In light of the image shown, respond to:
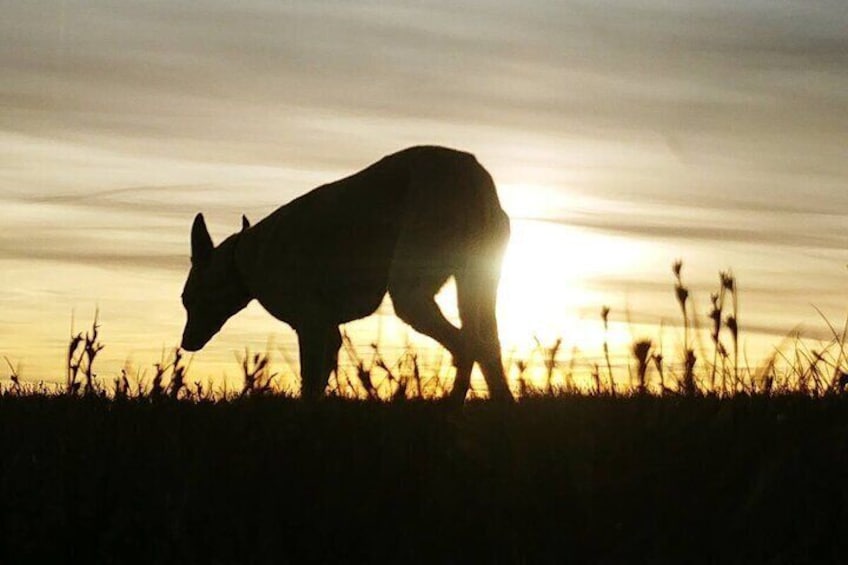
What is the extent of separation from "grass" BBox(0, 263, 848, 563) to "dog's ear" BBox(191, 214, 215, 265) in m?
5.56

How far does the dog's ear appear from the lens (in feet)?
44.1

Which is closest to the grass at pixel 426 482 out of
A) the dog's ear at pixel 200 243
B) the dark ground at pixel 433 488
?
the dark ground at pixel 433 488

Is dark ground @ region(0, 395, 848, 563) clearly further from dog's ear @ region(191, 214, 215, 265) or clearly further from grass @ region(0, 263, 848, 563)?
dog's ear @ region(191, 214, 215, 265)

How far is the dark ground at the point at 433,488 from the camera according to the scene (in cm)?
562

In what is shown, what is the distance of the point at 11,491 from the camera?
6.24 m

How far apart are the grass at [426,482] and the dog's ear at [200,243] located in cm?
556

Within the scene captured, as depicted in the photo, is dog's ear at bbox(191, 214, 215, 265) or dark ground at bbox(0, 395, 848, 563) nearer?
dark ground at bbox(0, 395, 848, 563)

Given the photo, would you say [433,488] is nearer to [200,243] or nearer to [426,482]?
[426,482]

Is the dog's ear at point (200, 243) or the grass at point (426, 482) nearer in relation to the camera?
the grass at point (426, 482)

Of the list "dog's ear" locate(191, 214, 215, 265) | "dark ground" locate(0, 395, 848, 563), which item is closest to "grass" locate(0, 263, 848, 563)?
"dark ground" locate(0, 395, 848, 563)

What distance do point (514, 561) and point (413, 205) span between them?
5383 mm

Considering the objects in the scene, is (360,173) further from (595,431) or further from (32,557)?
(32,557)

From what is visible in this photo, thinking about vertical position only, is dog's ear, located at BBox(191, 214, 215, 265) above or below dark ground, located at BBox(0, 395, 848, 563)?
above

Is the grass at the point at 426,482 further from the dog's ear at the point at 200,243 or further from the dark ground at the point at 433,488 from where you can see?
the dog's ear at the point at 200,243
